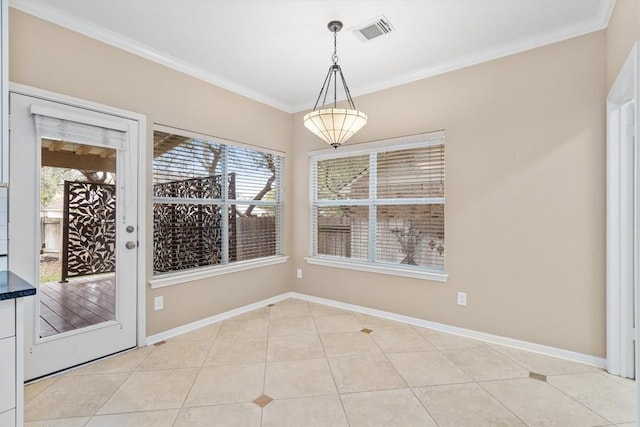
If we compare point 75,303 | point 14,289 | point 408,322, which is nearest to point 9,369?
point 14,289

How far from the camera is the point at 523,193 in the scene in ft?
8.97

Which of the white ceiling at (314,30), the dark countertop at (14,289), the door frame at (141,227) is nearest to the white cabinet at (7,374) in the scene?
the dark countertop at (14,289)

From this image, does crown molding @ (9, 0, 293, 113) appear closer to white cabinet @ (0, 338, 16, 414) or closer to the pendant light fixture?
the pendant light fixture

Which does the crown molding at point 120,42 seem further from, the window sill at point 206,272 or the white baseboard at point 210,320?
the white baseboard at point 210,320

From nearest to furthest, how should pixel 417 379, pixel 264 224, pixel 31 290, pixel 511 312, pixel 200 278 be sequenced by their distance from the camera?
pixel 31 290 < pixel 417 379 < pixel 511 312 < pixel 200 278 < pixel 264 224

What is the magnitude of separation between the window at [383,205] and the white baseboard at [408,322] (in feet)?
1.64

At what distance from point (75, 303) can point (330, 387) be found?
204 cm

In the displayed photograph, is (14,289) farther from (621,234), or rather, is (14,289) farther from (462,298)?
(621,234)

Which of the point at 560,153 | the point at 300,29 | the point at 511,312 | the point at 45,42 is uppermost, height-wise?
the point at 300,29

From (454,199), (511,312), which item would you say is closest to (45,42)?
(454,199)

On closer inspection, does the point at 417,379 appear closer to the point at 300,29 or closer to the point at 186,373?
the point at 186,373

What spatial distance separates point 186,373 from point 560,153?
338 centimetres

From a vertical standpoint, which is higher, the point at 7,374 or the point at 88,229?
the point at 88,229

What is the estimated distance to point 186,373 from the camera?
2365 millimetres
